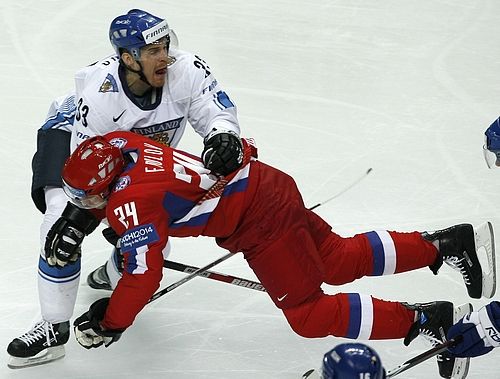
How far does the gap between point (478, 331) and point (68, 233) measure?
1279 millimetres

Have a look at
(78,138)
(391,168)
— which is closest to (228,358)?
(78,138)

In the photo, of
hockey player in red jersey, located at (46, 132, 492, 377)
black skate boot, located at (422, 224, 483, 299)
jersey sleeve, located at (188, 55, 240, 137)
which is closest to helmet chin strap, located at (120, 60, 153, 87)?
jersey sleeve, located at (188, 55, 240, 137)

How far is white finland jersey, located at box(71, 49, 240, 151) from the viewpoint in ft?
11.2

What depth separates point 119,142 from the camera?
318cm

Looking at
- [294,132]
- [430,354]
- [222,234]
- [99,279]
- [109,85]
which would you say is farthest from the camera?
[294,132]

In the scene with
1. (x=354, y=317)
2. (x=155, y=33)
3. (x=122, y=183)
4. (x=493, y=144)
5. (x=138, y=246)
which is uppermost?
(x=155, y=33)

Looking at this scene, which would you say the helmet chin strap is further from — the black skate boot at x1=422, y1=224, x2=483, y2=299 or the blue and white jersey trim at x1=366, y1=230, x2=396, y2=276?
the black skate boot at x1=422, y1=224, x2=483, y2=299

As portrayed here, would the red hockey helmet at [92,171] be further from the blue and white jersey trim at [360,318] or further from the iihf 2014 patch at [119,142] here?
the blue and white jersey trim at [360,318]

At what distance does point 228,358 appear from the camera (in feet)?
Result: 11.4

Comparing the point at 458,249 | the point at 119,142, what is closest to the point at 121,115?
the point at 119,142

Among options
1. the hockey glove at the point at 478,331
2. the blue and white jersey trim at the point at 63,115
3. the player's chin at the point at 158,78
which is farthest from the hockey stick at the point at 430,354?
the blue and white jersey trim at the point at 63,115

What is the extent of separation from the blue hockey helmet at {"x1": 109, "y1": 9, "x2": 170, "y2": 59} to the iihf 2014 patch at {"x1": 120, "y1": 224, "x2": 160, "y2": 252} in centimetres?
66

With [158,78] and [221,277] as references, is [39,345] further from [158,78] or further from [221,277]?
[158,78]

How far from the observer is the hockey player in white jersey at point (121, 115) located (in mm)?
3350
